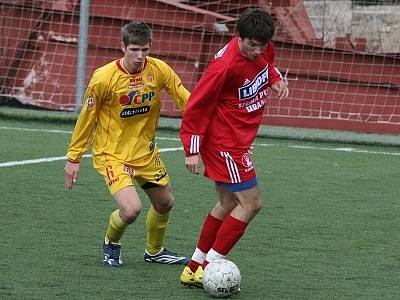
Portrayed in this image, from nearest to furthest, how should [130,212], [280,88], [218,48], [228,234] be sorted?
[228,234] < [280,88] < [130,212] < [218,48]

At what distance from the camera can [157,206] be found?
681 cm

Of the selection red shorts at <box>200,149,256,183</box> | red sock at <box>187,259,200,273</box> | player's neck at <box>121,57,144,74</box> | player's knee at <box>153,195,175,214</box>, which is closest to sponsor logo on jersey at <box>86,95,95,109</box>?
player's neck at <box>121,57,144,74</box>

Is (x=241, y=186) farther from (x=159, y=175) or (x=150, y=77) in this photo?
(x=150, y=77)

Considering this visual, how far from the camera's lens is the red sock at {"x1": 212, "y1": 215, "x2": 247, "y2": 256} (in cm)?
602

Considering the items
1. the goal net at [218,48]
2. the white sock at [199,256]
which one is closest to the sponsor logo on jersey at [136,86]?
the white sock at [199,256]

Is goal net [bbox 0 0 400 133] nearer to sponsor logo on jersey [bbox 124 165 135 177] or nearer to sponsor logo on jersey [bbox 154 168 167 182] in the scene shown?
sponsor logo on jersey [bbox 154 168 167 182]

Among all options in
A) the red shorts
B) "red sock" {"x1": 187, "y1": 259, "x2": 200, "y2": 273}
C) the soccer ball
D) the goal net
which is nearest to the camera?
the soccer ball

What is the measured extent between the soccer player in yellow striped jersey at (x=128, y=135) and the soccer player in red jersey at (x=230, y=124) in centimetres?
60

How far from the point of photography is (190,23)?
15453 millimetres

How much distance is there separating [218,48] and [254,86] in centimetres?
923

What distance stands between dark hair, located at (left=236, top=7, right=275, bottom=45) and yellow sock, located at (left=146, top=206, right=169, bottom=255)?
143 centimetres

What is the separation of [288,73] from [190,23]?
5.04 feet

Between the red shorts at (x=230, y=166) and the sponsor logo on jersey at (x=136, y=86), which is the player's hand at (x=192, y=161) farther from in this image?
the sponsor logo on jersey at (x=136, y=86)

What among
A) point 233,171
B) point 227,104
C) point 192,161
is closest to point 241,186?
point 233,171
